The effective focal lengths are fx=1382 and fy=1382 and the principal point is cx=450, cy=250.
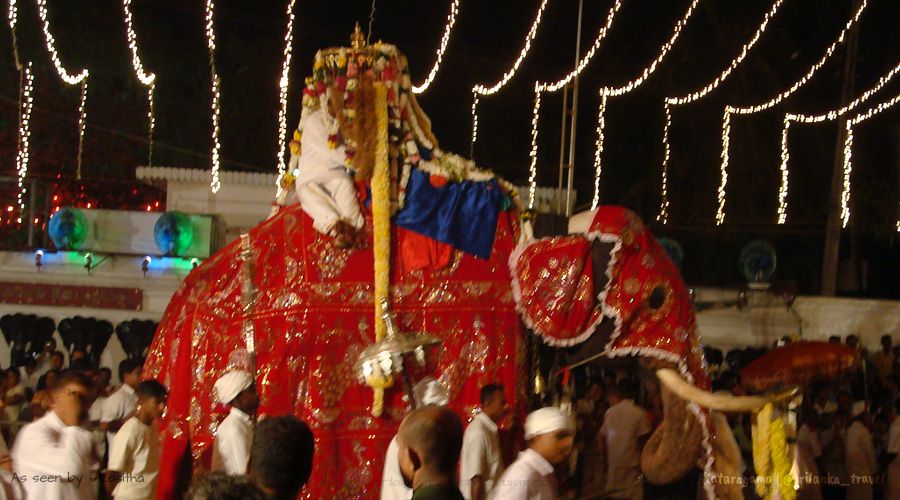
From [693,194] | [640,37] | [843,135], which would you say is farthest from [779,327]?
[640,37]

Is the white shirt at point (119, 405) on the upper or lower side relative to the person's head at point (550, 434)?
lower

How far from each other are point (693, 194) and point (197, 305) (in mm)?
14951

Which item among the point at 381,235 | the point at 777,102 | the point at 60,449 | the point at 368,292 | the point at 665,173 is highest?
the point at 777,102

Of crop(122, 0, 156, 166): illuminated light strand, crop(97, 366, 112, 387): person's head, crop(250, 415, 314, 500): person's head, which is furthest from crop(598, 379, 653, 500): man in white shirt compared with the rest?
crop(122, 0, 156, 166): illuminated light strand

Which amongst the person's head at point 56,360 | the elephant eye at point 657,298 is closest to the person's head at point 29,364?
the person's head at point 56,360

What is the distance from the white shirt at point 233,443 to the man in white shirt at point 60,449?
2.83ft

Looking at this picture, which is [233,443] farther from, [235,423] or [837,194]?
[837,194]

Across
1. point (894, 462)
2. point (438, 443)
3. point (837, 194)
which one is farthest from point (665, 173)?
point (438, 443)

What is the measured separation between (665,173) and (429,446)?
1701 cm

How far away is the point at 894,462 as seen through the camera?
1211 centimetres

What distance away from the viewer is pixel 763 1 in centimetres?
2173

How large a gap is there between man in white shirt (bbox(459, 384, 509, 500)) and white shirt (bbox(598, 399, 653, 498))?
3.34m

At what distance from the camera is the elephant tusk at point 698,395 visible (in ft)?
21.9

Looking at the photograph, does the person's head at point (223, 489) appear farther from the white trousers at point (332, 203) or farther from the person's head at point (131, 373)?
the person's head at point (131, 373)
